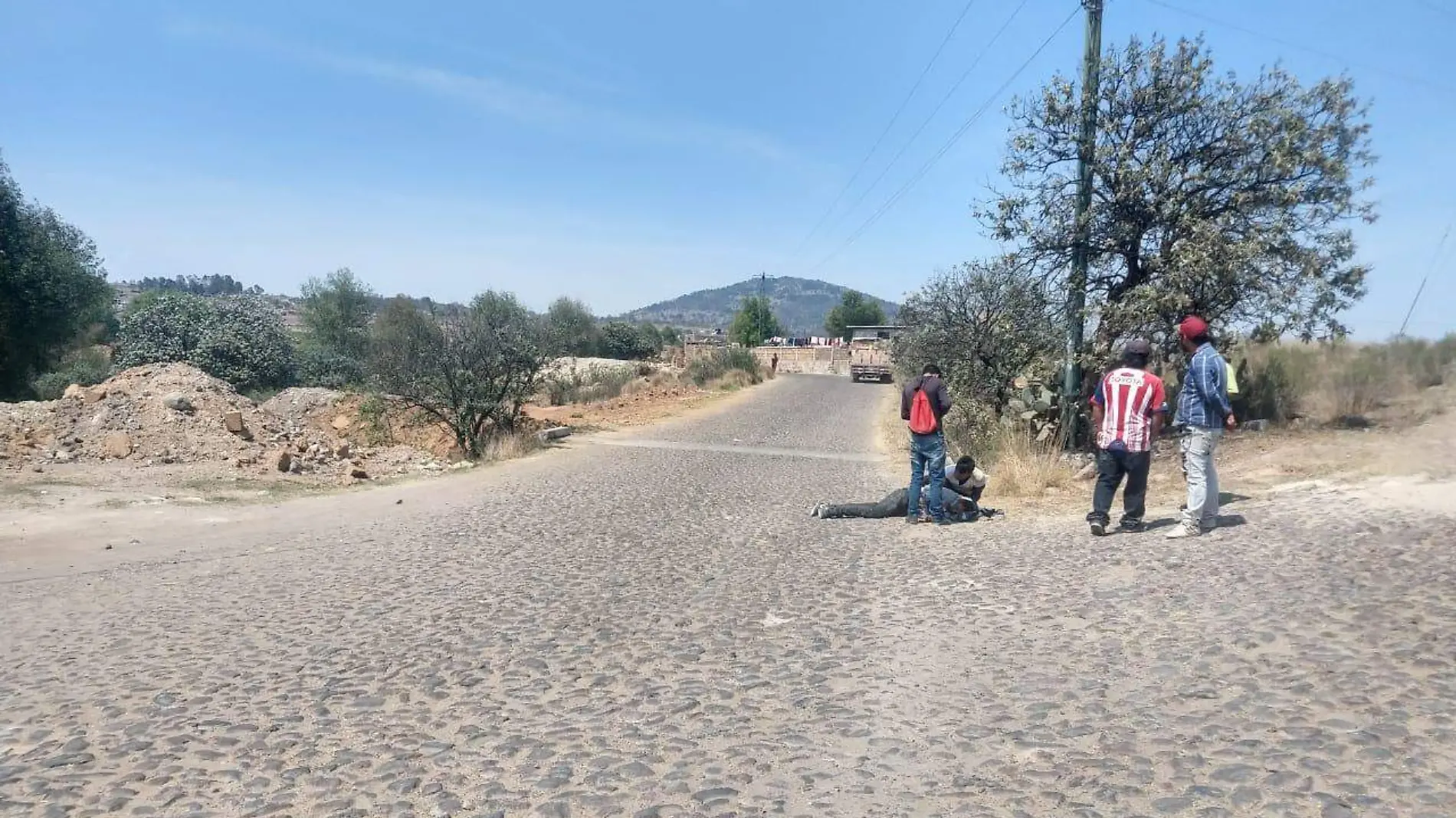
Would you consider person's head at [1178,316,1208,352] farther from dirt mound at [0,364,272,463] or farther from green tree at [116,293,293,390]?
green tree at [116,293,293,390]

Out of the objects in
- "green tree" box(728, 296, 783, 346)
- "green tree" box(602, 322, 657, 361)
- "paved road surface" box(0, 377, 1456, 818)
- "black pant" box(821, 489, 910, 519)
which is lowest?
"paved road surface" box(0, 377, 1456, 818)

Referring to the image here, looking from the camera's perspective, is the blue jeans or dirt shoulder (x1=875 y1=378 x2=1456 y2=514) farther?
the blue jeans

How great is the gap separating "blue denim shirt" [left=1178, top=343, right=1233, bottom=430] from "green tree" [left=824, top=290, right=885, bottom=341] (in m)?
111

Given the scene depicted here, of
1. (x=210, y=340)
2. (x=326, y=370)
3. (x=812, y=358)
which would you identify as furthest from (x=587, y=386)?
(x=812, y=358)

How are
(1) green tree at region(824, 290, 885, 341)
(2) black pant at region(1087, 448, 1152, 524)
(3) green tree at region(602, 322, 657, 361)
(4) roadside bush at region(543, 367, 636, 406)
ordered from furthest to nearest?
(1) green tree at region(824, 290, 885, 341)
(3) green tree at region(602, 322, 657, 361)
(4) roadside bush at region(543, 367, 636, 406)
(2) black pant at region(1087, 448, 1152, 524)

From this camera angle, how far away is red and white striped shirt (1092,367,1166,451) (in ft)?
24.2

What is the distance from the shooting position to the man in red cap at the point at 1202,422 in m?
6.79

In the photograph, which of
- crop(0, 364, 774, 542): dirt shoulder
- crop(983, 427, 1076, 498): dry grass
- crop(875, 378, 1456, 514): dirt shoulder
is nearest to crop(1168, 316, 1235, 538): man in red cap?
crop(875, 378, 1456, 514): dirt shoulder

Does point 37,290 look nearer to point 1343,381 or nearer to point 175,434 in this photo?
point 175,434

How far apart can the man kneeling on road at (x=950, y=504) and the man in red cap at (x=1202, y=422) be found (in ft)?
7.48

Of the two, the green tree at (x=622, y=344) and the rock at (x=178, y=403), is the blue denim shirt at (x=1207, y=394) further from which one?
the green tree at (x=622, y=344)

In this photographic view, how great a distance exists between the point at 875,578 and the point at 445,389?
1129 cm

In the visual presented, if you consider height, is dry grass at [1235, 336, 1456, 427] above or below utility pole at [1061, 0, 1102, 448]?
below

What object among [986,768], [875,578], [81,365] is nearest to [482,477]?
[875,578]
